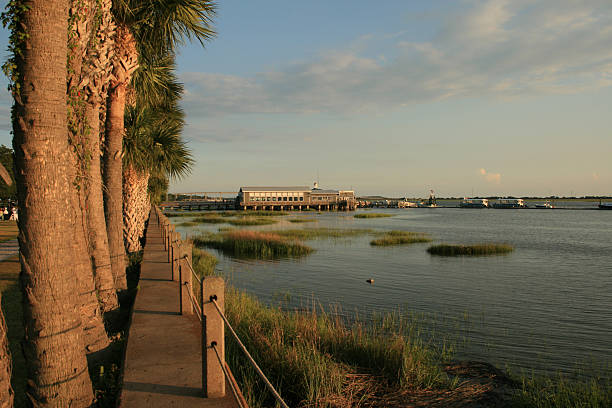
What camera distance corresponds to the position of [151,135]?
760 inches

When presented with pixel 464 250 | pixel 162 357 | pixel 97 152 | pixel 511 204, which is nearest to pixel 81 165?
pixel 97 152

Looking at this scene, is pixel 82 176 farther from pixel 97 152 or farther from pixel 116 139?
pixel 116 139

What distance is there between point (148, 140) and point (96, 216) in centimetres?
1141

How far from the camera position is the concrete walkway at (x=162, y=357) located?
15.5ft

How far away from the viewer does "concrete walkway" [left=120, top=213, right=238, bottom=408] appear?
474cm

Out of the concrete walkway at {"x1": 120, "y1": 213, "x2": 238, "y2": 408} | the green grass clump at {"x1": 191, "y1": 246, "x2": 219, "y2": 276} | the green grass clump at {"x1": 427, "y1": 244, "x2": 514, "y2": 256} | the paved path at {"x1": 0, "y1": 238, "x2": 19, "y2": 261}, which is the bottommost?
the green grass clump at {"x1": 427, "y1": 244, "x2": 514, "y2": 256}

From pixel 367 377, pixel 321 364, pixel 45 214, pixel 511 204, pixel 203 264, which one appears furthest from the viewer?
pixel 511 204

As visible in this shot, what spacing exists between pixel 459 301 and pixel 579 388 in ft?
27.9

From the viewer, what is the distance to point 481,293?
55.9 ft

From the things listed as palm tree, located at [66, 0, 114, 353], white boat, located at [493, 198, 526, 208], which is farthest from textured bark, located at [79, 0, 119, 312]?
white boat, located at [493, 198, 526, 208]

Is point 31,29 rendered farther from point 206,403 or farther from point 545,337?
point 545,337

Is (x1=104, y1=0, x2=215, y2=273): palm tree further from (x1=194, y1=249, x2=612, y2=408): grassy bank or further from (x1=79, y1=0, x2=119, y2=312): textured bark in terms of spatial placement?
(x1=194, y1=249, x2=612, y2=408): grassy bank

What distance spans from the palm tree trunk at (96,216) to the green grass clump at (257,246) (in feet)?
58.5

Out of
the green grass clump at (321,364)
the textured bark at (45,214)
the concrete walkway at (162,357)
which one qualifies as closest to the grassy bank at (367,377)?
the green grass clump at (321,364)
